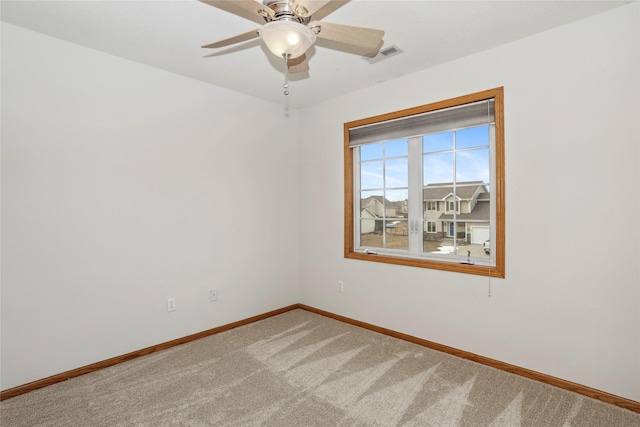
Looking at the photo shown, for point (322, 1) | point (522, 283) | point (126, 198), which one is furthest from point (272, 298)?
point (322, 1)

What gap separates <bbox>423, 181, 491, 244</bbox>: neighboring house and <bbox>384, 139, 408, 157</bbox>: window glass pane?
0.45 meters

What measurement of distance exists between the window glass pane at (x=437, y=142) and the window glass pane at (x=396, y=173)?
0.82 feet

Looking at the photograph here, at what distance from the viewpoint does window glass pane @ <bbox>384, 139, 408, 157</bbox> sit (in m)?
3.37

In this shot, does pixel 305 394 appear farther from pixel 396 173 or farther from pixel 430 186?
pixel 396 173

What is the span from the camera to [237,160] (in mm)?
3605

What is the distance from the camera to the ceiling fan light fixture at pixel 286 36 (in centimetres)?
153

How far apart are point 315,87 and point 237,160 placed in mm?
1132

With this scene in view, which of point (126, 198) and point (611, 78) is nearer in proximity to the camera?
point (611, 78)

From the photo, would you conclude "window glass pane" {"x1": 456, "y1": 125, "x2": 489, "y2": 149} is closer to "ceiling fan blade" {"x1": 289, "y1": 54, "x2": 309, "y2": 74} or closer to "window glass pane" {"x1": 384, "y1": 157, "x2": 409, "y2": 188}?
"window glass pane" {"x1": 384, "y1": 157, "x2": 409, "y2": 188}

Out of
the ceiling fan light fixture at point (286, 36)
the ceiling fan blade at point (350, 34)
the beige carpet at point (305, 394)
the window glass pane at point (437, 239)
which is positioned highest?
the ceiling fan blade at point (350, 34)

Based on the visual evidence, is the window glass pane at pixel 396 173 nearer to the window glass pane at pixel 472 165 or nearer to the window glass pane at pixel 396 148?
the window glass pane at pixel 396 148

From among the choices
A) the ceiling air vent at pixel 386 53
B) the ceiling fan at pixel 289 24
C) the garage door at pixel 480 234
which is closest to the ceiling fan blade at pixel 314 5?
the ceiling fan at pixel 289 24

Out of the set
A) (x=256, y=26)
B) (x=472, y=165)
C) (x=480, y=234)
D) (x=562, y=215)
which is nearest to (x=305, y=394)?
(x=480, y=234)

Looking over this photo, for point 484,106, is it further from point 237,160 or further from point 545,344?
point 237,160
